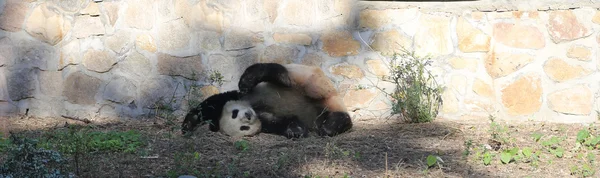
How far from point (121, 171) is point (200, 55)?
1998 millimetres

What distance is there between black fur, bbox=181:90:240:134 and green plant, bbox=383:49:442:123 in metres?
1.26

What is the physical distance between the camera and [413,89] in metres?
6.21

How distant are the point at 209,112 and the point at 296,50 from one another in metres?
0.94

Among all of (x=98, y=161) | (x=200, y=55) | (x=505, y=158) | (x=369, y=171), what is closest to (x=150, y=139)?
(x=98, y=161)

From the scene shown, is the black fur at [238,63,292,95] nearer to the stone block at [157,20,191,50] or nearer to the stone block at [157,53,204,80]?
the stone block at [157,53,204,80]

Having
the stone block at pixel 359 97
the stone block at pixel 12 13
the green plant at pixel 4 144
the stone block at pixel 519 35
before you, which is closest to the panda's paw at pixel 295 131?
the stone block at pixel 359 97

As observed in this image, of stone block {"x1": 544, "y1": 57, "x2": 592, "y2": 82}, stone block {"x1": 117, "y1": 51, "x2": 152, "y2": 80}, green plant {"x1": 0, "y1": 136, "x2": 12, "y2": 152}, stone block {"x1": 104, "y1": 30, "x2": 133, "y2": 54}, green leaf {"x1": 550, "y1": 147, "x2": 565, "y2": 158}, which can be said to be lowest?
green plant {"x1": 0, "y1": 136, "x2": 12, "y2": 152}

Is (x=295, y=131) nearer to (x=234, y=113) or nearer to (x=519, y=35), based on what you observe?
(x=234, y=113)

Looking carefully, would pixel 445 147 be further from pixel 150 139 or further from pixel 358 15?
pixel 150 139

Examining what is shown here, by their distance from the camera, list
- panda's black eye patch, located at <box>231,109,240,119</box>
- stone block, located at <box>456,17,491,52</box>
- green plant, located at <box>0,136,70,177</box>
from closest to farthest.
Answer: green plant, located at <box>0,136,70,177</box>
panda's black eye patch, located at <box>231,109,240,119</box>
stone block, located at <box>456,17,491,52</box>

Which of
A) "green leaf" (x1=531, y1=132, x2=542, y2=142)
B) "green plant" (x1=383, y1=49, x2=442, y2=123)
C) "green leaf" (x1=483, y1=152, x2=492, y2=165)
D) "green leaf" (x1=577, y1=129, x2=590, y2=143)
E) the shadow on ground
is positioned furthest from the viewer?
"green plant" (x1=383, y1=49, x2=442, y2=123)

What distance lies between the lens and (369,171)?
16.0ft

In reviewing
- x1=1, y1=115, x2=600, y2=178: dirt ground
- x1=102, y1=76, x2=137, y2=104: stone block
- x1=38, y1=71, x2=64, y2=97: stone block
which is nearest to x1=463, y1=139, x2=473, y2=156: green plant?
x1=1, y1=115, x2=600, y2=178: dirt ground

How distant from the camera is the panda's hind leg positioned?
5918 mm
